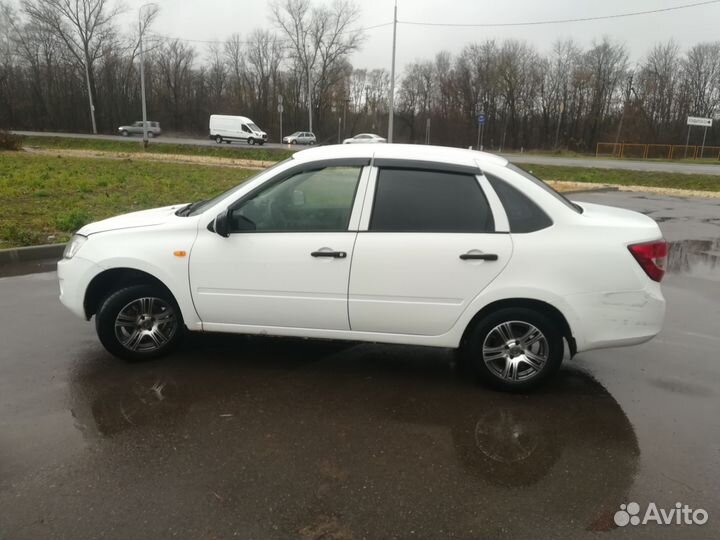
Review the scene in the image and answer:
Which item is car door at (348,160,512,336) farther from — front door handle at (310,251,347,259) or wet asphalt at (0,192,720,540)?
wet asphalt at (0,192,720,540)

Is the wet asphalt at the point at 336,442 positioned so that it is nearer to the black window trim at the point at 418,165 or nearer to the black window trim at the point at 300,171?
the black window trim at the point at 300,171

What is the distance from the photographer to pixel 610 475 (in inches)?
124

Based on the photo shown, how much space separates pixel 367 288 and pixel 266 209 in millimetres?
1020

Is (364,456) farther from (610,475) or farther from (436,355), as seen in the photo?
(436,355)

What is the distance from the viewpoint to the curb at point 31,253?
769cm

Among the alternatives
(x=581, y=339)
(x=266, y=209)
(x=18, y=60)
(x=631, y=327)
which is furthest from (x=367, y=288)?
(x=18, y=60)

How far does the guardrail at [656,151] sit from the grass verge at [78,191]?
47143 millimetres

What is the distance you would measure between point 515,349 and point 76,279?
3.49 meters

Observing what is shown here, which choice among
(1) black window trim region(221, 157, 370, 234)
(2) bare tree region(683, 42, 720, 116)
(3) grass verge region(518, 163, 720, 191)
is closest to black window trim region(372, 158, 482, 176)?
(1) black window trim region(221, 157, 370, 234)

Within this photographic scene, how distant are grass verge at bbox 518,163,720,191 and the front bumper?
21.6 m

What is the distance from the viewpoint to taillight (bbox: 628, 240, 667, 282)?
3.83 m

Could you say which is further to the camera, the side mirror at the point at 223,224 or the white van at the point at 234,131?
the white van at the point at 234,131

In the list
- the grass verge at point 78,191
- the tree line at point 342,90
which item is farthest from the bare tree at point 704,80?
the grass verge at point 78,191

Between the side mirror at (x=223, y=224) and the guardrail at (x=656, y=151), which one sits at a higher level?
the guardrail at (x=656, y=151)
